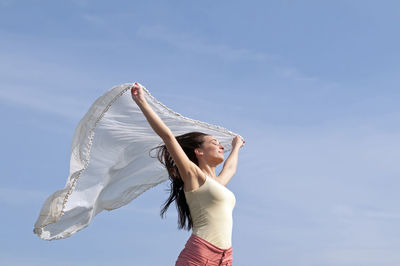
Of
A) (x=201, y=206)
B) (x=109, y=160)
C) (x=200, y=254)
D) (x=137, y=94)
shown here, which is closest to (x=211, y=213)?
(x=201, y=206)

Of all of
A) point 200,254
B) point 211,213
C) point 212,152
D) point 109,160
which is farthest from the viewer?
point 109,160

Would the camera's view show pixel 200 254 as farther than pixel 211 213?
No

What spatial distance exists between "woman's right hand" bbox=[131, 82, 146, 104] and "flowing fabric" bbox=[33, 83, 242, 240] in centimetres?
30

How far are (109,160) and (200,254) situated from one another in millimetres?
1642

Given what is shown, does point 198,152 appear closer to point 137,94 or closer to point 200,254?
point 137,94

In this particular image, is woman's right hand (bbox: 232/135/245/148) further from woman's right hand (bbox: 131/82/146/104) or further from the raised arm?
woman's right hand (bbox: 131/82/146/104)

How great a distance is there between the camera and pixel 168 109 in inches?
251

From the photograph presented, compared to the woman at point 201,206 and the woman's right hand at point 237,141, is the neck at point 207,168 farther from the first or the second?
the woman's right hand at point 237,141

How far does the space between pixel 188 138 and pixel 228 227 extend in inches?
42.8

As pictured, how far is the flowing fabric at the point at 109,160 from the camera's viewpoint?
580 centimetres

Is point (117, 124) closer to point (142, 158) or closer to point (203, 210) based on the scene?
point (142, 158)

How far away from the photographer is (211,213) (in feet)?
17.5

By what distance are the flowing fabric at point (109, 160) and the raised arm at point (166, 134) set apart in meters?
0.43


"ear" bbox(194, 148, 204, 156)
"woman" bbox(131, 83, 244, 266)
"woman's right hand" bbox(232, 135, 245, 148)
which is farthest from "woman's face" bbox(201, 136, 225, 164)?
"woman's right hand" bbox(232, 135, 245, 148)
